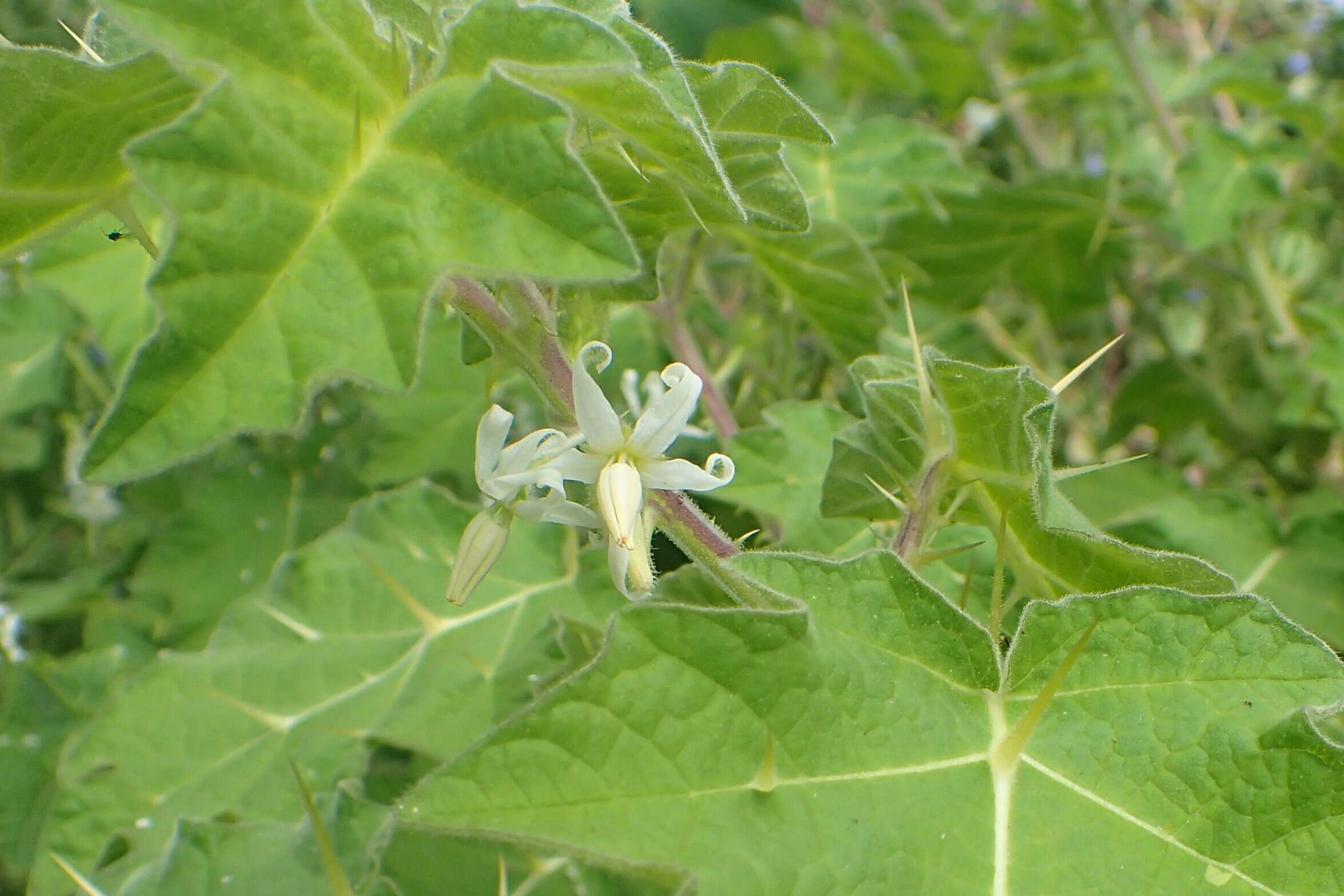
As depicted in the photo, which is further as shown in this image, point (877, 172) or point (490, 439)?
point (877, 172)

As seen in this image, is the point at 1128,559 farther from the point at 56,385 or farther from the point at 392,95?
the point at 56,385

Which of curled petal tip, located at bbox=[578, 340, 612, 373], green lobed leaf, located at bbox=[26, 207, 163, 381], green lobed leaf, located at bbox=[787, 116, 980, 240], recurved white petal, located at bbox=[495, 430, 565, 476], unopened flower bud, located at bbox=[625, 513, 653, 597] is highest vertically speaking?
curled petal tip, located at bbox=[578, 340, 612, 373]

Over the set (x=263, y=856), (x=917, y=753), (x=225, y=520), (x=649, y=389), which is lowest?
(x=225, y=520)

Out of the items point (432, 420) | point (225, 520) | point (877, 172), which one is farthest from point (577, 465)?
point (225, 520)

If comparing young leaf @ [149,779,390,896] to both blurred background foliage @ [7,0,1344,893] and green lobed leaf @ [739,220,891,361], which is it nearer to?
blurred background foliage @ [7,0,1344,893]

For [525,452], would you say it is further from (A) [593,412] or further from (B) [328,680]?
(B) [328,680]

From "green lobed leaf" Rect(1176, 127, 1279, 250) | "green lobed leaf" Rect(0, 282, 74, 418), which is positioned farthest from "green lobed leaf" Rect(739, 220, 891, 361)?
"green lobed leaf" Rect(0, 282, 74, 418)

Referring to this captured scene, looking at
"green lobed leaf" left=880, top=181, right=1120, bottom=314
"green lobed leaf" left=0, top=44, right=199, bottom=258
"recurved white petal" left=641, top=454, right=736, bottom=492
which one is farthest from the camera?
"green lobed leaf" left=880, top=181, right=1120, bottom=314
